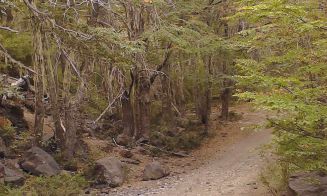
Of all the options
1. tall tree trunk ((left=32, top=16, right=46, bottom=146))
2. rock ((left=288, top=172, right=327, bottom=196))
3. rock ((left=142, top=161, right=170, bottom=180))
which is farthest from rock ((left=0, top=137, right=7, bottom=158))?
rock ((left=288, top=172, right=327, bottom=196))

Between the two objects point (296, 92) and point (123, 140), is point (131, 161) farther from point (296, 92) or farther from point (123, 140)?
point (296, 92)

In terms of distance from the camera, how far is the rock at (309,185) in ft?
24.8

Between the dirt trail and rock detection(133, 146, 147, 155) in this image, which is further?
rock detection(133, 146, 147, 155)

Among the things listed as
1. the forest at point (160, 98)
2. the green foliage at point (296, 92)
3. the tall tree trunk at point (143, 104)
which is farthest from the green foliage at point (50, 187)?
the tall tree trunk at point (143, 104)

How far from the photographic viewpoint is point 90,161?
12297mm

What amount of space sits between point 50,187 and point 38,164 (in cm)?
141

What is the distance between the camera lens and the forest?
689 cm

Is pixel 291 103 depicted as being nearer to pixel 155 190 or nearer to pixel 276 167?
pixel 276 167

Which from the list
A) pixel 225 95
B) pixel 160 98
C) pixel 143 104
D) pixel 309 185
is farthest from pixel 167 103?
pixel 309 185

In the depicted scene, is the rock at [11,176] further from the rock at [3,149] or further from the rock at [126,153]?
the rock at [126,153]

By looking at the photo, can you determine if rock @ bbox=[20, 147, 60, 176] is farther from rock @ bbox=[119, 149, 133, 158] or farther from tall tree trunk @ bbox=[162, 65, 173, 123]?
tall tree trunk @ bbox=[162, 65, 173, 123]

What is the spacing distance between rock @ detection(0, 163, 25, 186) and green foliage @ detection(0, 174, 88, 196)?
17 centimetres

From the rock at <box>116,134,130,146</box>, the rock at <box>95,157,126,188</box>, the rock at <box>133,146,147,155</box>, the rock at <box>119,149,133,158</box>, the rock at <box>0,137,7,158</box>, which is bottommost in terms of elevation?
the rock at <box>133,146,147,155</box>

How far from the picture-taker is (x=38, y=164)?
33.5 feet
